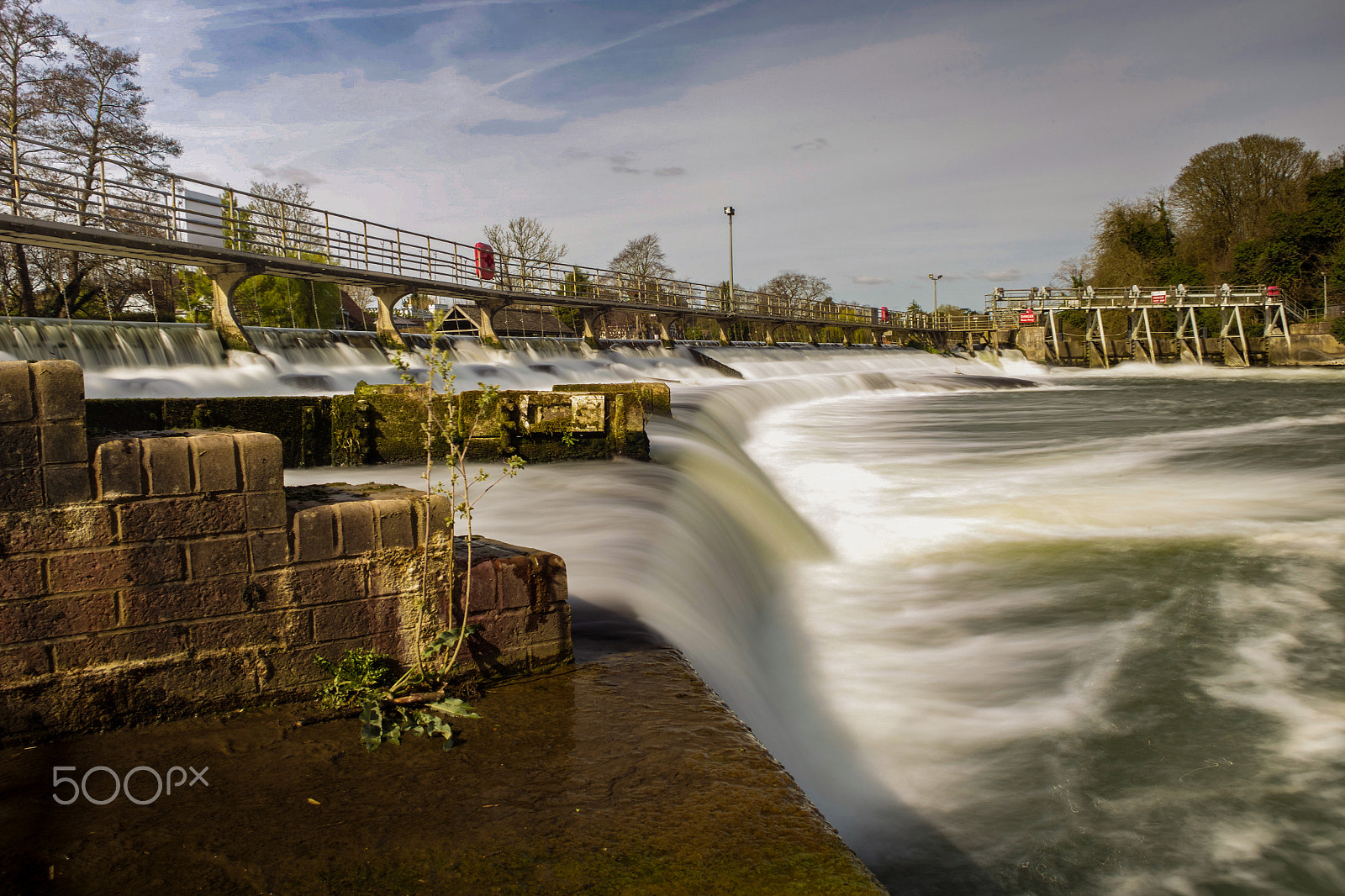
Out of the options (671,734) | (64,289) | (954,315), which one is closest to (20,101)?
(64,289)

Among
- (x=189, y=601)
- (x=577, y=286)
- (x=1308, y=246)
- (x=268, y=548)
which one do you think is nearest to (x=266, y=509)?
(x=268, y=548)

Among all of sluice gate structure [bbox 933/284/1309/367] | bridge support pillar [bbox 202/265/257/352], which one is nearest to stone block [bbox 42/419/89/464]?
bridge support pillar [bbox 202/265/257/352]

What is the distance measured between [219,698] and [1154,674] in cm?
489

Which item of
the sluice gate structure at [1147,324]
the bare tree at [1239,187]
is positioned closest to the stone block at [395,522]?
the sluice gate structure at [1147,324]

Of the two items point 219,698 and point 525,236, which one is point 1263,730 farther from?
point 525,236

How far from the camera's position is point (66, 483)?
103 inches

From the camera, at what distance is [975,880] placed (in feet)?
10.1

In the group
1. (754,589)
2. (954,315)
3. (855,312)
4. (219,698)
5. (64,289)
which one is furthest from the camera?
(954,315)

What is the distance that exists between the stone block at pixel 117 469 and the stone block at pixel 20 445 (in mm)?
149

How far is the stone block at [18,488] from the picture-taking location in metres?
2.56

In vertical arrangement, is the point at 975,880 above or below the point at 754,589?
below

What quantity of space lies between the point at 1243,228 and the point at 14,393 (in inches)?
2585

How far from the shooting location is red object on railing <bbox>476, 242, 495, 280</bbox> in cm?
2320

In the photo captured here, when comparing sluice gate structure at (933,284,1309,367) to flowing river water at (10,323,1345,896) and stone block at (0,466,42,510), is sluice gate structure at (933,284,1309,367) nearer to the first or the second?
flowing river water at (10,323,1345,896)
